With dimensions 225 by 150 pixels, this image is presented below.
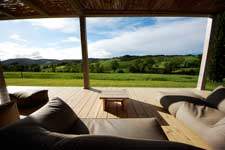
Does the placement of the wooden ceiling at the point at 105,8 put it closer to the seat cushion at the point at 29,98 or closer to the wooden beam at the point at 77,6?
the wooden beam at the point at 77,6

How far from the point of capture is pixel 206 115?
90.4 inches

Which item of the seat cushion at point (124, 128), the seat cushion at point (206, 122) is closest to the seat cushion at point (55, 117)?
the seat cushion at point (124, 128)

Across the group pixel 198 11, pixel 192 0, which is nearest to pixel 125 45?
pixel 198 11

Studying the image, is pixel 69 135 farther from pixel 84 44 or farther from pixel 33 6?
pixel 84 44

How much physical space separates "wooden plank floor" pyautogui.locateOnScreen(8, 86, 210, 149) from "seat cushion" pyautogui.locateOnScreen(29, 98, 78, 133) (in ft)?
4.45

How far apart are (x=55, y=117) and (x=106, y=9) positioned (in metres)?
3.63

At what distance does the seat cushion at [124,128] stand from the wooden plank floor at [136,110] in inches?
27.0

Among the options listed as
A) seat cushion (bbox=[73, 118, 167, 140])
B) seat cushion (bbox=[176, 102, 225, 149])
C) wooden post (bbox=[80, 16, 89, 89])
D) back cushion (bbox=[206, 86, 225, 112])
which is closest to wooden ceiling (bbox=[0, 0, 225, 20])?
wooden post (bbox=[80, 16, 89, 89])

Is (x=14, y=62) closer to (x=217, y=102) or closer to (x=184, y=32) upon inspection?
(x=184, y=32)

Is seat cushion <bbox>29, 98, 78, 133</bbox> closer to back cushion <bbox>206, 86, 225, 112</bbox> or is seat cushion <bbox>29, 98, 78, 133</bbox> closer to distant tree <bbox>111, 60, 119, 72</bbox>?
back cushion <bbox>206, 86, 225, 112</bbox>

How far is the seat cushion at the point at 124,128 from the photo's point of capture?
61.4 inches

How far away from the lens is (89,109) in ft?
11.2

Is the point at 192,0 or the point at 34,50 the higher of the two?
the point at 192,0

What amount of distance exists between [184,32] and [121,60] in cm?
326
